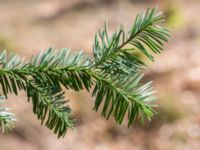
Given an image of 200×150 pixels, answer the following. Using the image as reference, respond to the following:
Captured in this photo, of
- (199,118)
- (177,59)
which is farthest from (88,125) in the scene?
(177,59)

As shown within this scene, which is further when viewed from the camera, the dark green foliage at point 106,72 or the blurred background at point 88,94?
the blurred background at point 88,94

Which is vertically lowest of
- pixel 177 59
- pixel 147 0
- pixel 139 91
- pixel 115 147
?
pixel 115 147

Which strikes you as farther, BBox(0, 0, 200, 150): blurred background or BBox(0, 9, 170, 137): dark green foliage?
BBox(0, 0, 200, 150): blurred background

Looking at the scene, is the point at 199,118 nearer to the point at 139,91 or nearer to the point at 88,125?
the point at 88,125

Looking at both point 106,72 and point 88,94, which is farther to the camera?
point 88,94
